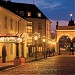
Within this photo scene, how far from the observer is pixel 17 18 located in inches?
2311

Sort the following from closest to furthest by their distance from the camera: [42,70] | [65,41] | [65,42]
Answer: [42,70]
[65,41]
[65,42]

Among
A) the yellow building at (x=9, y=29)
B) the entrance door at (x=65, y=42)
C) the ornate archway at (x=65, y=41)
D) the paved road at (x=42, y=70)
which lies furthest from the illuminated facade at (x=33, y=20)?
the paved road at (x=42, y=70)

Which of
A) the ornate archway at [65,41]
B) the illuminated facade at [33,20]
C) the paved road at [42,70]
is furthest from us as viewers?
the ornate archway at [65,41]

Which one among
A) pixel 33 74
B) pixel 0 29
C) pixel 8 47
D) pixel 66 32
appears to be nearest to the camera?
pixel 33 74

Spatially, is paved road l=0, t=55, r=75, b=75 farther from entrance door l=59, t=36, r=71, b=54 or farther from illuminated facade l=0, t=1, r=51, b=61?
entrance door l=59, t=36, r=71, b=54

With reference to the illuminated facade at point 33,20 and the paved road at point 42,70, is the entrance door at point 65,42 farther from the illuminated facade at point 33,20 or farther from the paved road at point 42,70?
the paved road at point 42,70

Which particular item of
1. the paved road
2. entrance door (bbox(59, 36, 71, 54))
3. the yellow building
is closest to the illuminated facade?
entrance door (bbox(59, 36, 71, 54))

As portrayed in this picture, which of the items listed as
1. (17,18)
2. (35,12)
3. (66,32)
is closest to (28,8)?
(35,12)

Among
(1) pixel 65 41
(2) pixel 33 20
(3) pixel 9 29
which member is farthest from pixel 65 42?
(3) pixel 9 29

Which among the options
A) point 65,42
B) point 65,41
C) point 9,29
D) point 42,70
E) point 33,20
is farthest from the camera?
point 65,42

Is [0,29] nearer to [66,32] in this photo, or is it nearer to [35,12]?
[35,12]

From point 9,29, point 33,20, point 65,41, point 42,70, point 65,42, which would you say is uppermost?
point 33,20

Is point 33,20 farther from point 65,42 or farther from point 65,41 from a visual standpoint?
point 65,42

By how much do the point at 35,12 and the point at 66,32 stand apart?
15.4 metres
